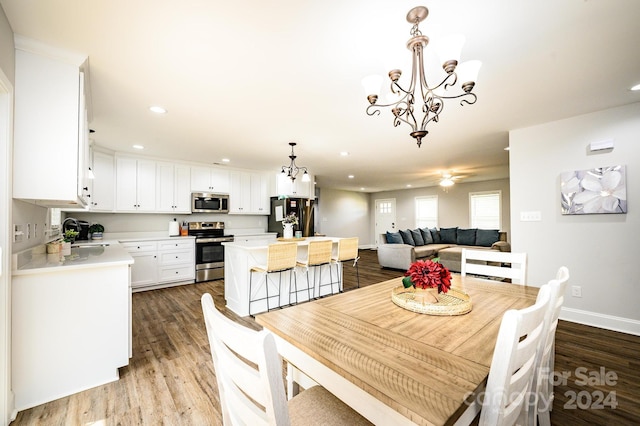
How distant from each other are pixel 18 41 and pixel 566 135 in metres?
5.21

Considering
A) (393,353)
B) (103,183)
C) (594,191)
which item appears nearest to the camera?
(393,353)

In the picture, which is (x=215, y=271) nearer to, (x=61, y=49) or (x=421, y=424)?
(x=61, y=49)

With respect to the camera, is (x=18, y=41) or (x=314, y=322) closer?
(x=314, y=322)

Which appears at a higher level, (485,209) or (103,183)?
(103,183)

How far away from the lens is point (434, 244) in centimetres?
762

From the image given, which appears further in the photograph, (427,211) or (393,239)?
(427,211)

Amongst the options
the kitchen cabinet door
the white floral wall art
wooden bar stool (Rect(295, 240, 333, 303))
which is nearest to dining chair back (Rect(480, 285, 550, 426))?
wooden bar stool (Rect(295, 240, 333, 303))

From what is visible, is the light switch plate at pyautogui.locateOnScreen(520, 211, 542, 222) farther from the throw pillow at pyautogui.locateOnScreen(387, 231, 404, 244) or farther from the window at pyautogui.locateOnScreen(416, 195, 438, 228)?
the window at pyautogui.locateOnScreen(416, 195, 438, 228)

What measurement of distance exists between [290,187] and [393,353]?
5.53 m

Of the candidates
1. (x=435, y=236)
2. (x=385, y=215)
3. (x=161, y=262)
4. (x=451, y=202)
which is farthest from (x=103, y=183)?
(x=451, y=202)

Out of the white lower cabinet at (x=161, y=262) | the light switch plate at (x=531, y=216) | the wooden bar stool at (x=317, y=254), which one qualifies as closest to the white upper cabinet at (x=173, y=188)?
the white lower cabinet at (x=161, y=262)

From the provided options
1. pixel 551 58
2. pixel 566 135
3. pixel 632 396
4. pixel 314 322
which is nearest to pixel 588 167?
pixel 566 135

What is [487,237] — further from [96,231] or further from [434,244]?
[96,231]

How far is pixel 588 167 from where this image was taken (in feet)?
9.96
